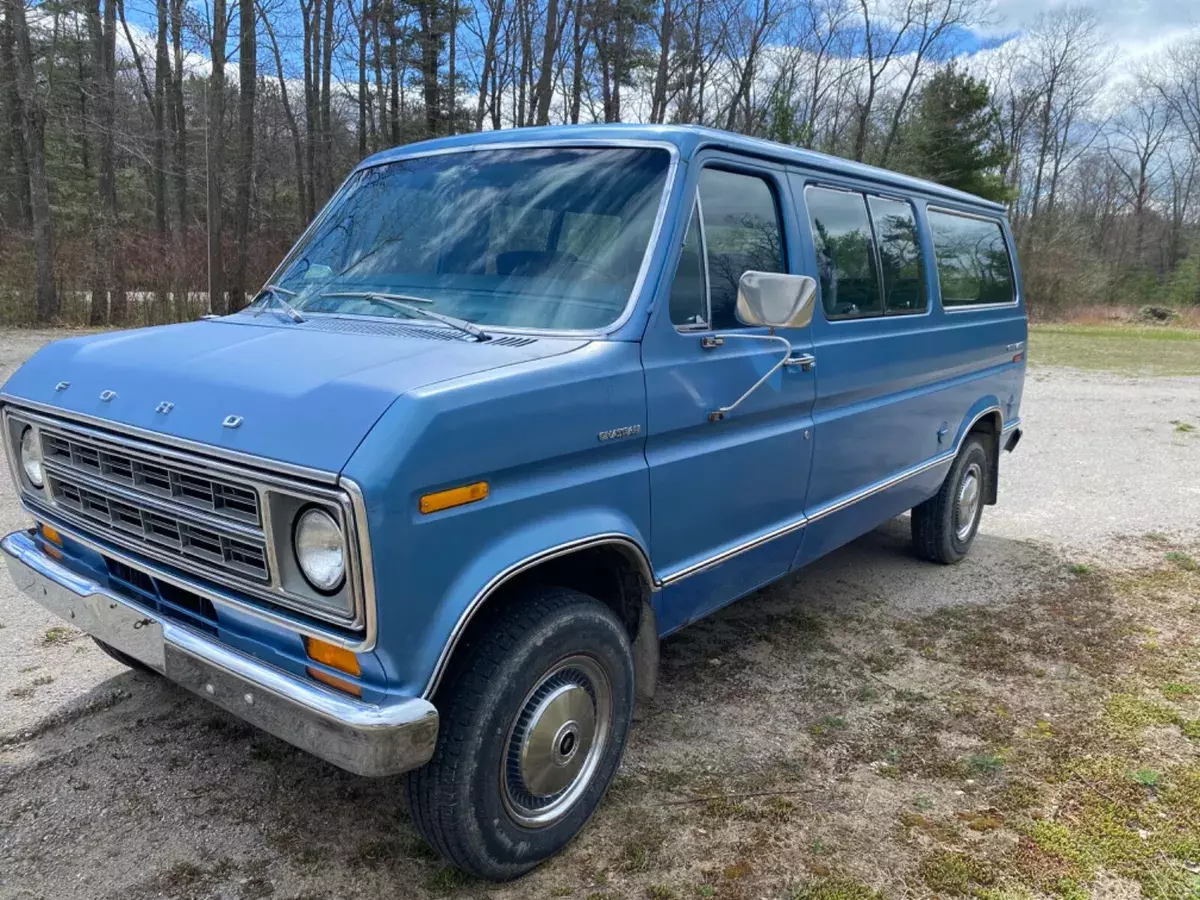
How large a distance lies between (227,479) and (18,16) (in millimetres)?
19124

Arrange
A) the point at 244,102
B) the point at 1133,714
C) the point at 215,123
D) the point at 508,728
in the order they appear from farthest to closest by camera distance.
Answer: the point at 244,102 → the point at 215,123 → the point at 1133,714 → the point at 508,728

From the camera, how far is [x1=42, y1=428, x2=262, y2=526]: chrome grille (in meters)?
2.28

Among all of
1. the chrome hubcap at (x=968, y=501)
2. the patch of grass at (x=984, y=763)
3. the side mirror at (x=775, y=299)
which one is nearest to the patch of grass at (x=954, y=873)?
the patch of grass at (x=984, y=763)

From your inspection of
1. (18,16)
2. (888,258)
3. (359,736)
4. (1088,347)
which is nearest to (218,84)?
(18,16)

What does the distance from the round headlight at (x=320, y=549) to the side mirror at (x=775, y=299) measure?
1.62 meters

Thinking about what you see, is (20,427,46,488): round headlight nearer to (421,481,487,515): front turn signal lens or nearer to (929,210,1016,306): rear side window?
(421,481,487,515): front turn signal lens

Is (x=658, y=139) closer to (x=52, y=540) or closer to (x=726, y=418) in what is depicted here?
(x=726, y=418)

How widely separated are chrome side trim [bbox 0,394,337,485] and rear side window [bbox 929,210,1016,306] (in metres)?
4.09

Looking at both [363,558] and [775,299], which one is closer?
[363,558]

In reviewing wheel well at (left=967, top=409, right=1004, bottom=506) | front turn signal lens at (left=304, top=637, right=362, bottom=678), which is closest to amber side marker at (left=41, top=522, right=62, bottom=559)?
front turn signal lens at (left=304, top=637, right=362, bottom=678)

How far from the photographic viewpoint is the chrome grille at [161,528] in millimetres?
2312

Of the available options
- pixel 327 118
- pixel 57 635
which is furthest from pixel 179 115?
pixel 57 635

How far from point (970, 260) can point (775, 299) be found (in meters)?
3.18

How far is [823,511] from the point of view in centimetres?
391
